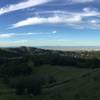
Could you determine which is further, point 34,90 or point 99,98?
point 34,90

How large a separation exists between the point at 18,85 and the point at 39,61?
50091 millimetres

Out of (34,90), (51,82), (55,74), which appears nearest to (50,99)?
(34,90)

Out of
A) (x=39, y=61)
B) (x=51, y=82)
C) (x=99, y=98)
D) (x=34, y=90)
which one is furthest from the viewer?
(x=39, y=61)

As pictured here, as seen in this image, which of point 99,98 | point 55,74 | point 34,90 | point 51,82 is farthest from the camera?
point 55,74

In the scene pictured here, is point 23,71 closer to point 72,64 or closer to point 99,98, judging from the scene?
point 72,64

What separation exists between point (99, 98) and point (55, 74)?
5604cm

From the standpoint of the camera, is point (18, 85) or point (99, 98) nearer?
point (99, 98)

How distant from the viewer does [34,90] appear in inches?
2542

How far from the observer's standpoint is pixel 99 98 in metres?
41.0

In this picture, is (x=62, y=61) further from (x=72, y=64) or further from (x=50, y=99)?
(x=50, y=99)

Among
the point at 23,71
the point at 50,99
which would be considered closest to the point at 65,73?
the point at 23,71

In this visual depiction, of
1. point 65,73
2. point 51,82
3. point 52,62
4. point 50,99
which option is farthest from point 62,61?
Result: point 50,99

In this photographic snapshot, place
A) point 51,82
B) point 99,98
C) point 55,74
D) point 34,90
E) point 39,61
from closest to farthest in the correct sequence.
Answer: point 99,98
point 34,90
point 51,82
point 55,74
point 39,61

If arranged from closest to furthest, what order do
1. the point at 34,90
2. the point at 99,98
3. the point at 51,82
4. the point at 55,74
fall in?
the point at 99,98, the point at 34,90, the point at 51,82, the point at 55,74
